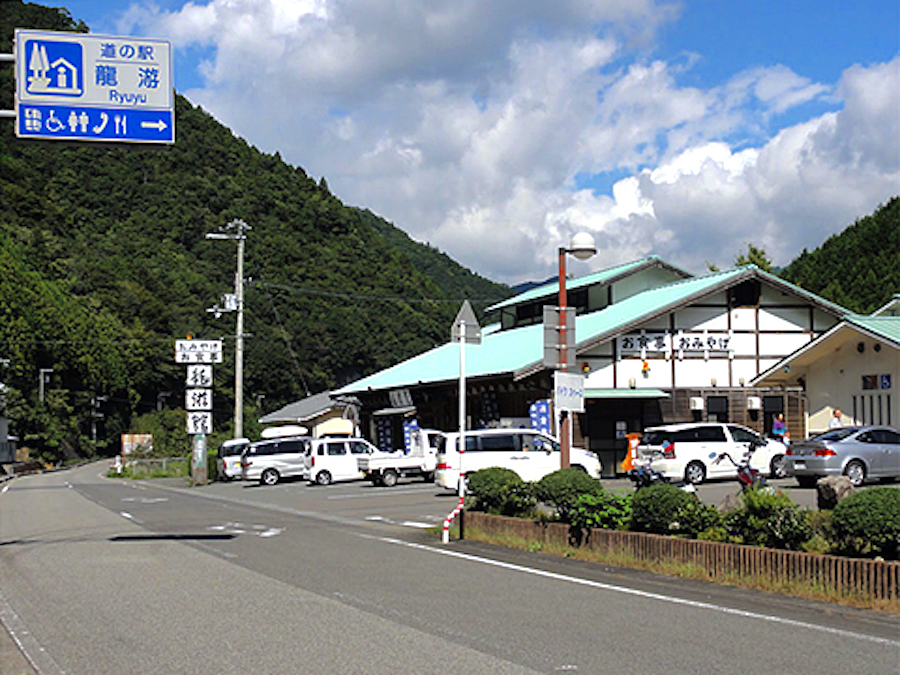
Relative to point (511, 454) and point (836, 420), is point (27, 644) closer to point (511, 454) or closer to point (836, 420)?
point (511, 454)

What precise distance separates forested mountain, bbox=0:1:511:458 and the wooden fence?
61.6 meters

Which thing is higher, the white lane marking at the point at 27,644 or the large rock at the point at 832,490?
the large rock at the point at 832,490

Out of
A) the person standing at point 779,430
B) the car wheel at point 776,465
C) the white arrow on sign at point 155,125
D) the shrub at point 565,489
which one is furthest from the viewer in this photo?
the person standing at point 779,430

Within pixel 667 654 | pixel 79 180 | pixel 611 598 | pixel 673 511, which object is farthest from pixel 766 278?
pixel 79 180

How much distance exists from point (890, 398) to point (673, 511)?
51.3 feet

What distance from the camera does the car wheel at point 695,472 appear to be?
2436 cm

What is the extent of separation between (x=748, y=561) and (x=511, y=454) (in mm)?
15250

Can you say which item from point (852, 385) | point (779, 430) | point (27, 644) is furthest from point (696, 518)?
point (779, 430)

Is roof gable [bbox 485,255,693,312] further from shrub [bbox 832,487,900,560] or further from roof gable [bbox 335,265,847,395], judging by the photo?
shrub [bbox 832,487,900,560]

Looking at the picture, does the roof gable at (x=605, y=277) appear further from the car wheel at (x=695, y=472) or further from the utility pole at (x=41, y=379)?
the utility pole at (x=41, y=379)

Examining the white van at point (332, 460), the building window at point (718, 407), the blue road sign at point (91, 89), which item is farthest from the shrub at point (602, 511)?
the white van at point (332, 460)

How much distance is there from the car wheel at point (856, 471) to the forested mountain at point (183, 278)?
54.2m

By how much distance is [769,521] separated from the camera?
996 centimetres

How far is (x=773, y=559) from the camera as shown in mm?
9586
